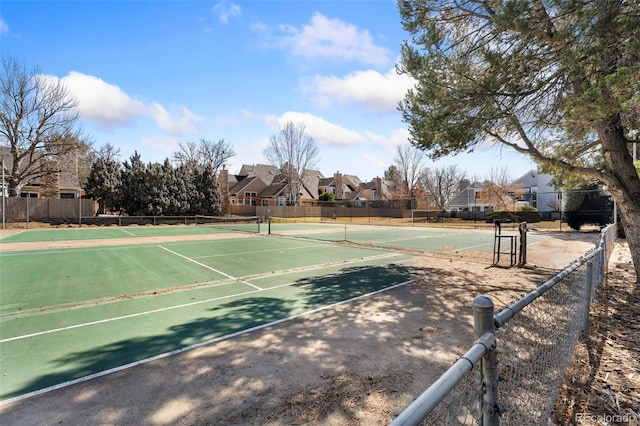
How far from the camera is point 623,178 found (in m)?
6.72

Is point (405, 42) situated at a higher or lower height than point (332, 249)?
higher

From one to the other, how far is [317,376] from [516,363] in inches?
82.3

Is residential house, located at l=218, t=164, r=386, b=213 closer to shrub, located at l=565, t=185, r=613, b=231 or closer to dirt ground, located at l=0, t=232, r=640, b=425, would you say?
shrub, located at l=565, t=185, r=613, b=231

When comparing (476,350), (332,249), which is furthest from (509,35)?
(332,249)

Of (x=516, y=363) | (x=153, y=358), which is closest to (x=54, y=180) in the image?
(x=153, y=358)

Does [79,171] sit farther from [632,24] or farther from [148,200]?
[632,24]

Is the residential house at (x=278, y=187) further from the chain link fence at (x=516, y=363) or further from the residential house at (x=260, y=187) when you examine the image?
the chain link fence at (x=516, y=363)

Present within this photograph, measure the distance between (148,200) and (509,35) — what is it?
32635 millimetres

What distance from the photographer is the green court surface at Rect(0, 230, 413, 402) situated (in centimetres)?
Answer: 412

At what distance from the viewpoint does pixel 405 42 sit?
7605 mm

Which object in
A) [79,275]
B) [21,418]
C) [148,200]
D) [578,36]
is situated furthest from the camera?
[148,200]

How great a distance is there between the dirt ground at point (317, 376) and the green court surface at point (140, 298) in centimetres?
51

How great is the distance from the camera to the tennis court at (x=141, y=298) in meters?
4.11

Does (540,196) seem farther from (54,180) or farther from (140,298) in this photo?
(54,180)
